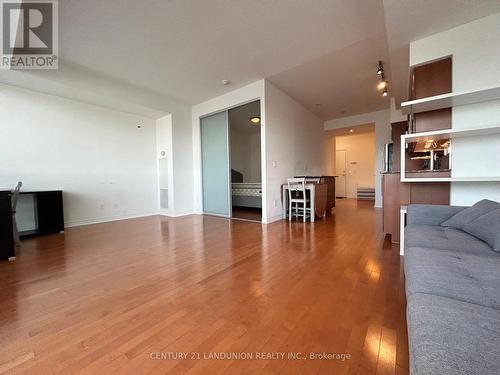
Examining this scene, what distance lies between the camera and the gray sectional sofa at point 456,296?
567mm

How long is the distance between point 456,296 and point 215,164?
4.73 metres

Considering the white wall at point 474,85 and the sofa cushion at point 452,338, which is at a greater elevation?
the white wall at point 474,85

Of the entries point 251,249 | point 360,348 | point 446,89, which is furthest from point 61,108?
point 446,89

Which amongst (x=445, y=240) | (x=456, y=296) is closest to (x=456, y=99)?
(x=445, y=240)

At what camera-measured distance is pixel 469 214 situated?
1.85m

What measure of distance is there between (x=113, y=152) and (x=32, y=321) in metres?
4.22

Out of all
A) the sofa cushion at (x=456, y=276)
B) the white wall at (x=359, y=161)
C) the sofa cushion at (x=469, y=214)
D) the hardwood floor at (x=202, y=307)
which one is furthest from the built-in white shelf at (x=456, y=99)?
the white wall at (x=359, y=161)

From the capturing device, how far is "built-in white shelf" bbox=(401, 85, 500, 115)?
2.03m

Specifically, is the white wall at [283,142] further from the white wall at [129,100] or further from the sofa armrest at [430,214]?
the sofa armrest at [430,214]

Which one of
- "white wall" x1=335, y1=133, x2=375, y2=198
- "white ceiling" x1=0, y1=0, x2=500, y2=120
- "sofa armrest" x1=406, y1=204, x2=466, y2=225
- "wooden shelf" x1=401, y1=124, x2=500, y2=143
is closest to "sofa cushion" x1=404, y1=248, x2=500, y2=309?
"sofa armrest" x1=406, y1=204, x2=466, y2=225

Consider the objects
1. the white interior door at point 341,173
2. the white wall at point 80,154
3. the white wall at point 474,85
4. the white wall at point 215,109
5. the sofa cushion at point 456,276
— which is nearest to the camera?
the sofa cushion at point 456,276

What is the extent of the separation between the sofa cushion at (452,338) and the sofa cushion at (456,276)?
0.29ft

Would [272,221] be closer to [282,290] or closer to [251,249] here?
[251,249]

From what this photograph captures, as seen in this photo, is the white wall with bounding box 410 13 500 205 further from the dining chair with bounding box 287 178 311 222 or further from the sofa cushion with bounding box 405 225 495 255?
the dining chair with bounding box 287 178 311 222
